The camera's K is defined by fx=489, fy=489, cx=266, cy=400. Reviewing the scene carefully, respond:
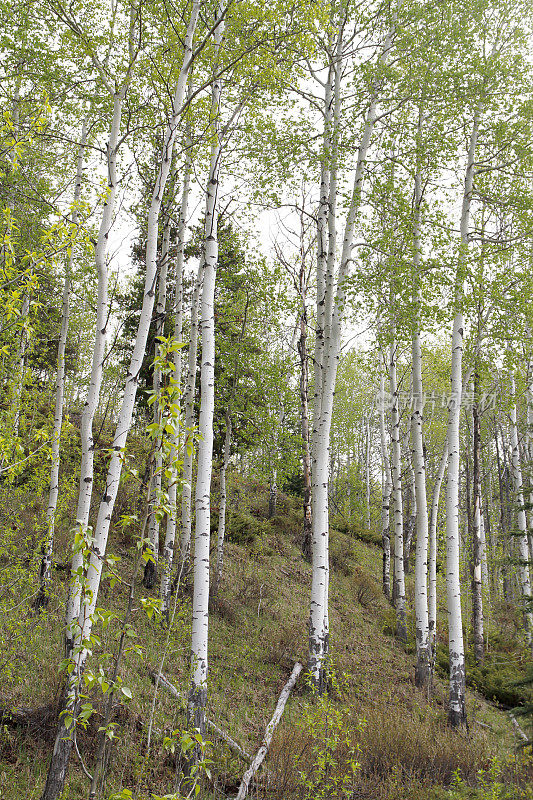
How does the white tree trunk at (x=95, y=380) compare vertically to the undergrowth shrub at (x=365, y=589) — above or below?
above

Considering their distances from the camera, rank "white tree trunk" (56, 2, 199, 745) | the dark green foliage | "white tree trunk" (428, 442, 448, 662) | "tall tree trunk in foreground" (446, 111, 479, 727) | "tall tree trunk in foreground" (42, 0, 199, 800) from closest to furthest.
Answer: "tall tree trunk in foreground" (42, 0, 199, 800) → "white tree trunk" (56, 2, 199, 745) → "tall tree trunk in foreground" (446, 111, 479, 727) → the dark green foliage → "white tree trunk" (428, 442, 448, 662)

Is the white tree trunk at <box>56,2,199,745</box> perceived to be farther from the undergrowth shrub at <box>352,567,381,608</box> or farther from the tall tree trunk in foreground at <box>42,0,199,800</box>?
the undergrowth shrub at <box>352,567,381,608</box>

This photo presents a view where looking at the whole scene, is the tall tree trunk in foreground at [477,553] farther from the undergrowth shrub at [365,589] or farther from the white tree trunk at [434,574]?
the undergrowth shrub at [365,589]

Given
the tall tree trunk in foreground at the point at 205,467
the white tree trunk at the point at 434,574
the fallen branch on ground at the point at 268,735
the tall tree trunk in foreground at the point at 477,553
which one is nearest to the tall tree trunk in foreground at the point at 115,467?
the tall tree trunk in foreground at the point at 205,467

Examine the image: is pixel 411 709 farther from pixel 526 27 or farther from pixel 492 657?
pixel 526 27

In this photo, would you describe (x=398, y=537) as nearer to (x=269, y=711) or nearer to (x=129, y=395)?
(x=269, y=711)

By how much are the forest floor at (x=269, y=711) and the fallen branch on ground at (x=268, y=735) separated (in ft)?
0.42

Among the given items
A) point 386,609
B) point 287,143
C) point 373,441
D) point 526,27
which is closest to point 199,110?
point 287,143

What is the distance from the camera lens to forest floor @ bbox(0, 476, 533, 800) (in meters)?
4.94

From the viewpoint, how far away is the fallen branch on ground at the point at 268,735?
4.94 meters

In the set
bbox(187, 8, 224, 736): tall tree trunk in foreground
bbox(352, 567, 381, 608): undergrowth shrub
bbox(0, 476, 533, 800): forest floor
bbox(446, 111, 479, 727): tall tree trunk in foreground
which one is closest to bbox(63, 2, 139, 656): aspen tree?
bbox(187, 8, 224, 736): tall tree trunk in foreground

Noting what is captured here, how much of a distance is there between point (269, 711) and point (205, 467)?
160 inches

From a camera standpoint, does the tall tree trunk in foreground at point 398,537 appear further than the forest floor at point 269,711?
Yes

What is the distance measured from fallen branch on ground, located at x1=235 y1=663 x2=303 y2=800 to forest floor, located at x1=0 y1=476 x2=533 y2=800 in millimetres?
127
